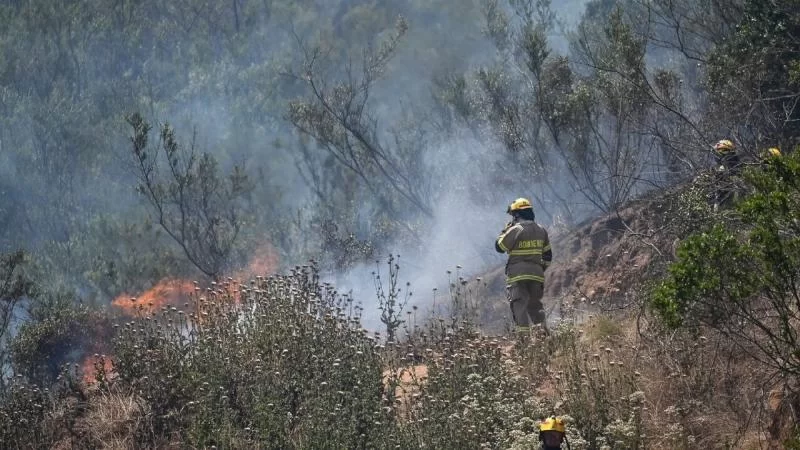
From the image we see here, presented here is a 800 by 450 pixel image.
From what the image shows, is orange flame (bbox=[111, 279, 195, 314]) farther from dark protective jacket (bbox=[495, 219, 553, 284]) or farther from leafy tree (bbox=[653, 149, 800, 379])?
leafy tree (bbox=[653, 149, 800, 379])

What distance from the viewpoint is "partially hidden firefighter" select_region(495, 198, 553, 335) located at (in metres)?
10.2

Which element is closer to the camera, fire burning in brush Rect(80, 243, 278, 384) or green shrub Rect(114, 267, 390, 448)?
green shrub Rect(114, 267, 390, 448)

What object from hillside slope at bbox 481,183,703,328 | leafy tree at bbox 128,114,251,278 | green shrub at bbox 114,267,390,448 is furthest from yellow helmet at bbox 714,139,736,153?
leafy tree at bbox 128,114,251,278

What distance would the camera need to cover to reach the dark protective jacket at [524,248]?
10227 mm

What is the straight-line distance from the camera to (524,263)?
33.9 ft

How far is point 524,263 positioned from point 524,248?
0.51ft

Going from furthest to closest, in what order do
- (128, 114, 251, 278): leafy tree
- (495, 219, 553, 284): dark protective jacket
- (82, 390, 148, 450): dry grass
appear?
(128, 114, 251, 278): leafy tree
(495, 219, 553, 284): dark protective jacket
(82, 390, 148, 450): dry grass

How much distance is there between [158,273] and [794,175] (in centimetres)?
2011

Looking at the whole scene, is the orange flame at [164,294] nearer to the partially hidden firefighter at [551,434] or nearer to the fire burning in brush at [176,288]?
the fire burning in brush at [176,288]

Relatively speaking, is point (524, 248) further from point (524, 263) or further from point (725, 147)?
point (725, 147)

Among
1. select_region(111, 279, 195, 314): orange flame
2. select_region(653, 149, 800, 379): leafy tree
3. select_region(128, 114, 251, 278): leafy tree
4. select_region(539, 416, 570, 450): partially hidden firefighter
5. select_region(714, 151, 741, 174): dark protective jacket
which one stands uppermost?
select_region(128, 114, 251, 278): leafy tree

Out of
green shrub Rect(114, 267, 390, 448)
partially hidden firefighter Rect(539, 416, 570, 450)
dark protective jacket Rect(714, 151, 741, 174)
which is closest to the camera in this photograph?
partially hidden firefighter Rect(539, 416, 570, 450)

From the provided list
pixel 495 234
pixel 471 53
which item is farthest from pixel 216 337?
pixel 471 53

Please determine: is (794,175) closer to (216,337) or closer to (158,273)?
(216,337)
